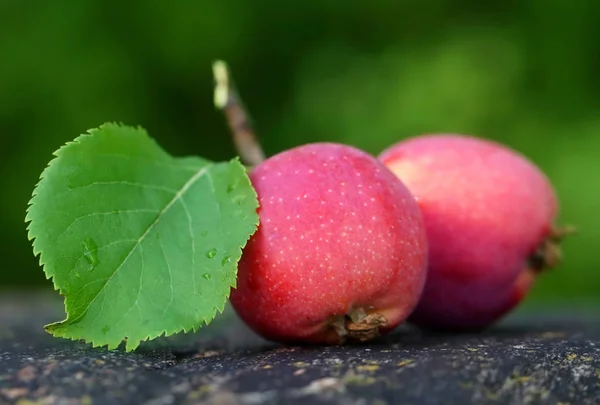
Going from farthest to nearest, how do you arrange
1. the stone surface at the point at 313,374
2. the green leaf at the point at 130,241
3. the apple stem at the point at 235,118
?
the apple stem at the point at 235,118, the green leaf at the point at 130,241, the stone surface at the point at 313,374

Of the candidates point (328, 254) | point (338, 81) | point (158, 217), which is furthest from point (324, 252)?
point (338, 81)

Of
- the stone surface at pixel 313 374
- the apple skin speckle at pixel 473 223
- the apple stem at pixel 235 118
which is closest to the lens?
the stone surface at pixel 313 374

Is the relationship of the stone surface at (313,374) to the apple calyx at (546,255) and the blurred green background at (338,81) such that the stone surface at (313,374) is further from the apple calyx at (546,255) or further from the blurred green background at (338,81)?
the blurred green background at (338,81)

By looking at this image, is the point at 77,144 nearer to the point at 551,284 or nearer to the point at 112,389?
the point at 112,389

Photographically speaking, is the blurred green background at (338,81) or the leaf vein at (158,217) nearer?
the leaf vein at (158,217)

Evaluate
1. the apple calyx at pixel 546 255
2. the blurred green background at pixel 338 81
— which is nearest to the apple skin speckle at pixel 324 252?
the apple calyx at pixel 546 255

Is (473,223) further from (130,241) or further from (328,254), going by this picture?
(130,241)

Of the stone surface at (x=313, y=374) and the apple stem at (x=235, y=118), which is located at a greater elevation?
the apple stem at (x=235, y=118)
